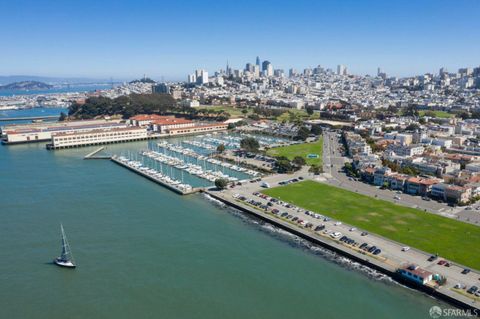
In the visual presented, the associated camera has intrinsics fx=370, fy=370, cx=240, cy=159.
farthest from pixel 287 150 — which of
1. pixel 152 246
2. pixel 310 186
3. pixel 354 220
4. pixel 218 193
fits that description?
pixel 152 246

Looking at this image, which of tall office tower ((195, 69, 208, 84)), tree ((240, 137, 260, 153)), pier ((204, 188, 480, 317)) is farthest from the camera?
tall office tower ((195, 69, 208, 84))

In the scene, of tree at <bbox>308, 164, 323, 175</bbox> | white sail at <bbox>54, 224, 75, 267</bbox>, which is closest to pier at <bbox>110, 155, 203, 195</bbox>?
→ tree at <bbox>308, 164, 323, 175</bbox>

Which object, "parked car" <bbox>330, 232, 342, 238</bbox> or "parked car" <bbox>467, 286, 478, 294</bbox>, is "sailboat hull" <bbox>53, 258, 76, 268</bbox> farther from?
"parked car" <bbox>467, 286, 478, 294</bbox>

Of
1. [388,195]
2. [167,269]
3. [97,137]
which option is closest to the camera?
[167,269]

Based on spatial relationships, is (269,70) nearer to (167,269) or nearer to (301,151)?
(301,151)

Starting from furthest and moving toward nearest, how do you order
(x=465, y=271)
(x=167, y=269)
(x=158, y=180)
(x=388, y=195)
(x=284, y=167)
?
(x=284, y=167), (x=158, y=180), (x=388, y=195), (x=167, y=269), (x=465, y=271)

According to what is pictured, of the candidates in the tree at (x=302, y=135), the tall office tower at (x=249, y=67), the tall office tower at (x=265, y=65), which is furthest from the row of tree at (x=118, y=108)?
the tall office tower at (x=265, y=65)

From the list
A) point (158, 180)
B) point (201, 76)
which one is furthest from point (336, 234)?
point (201, 76)

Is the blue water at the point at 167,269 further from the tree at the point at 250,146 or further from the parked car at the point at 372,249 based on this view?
the tree at the point at 250,146

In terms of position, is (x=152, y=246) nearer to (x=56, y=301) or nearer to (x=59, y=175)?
(x=56, y=301)
